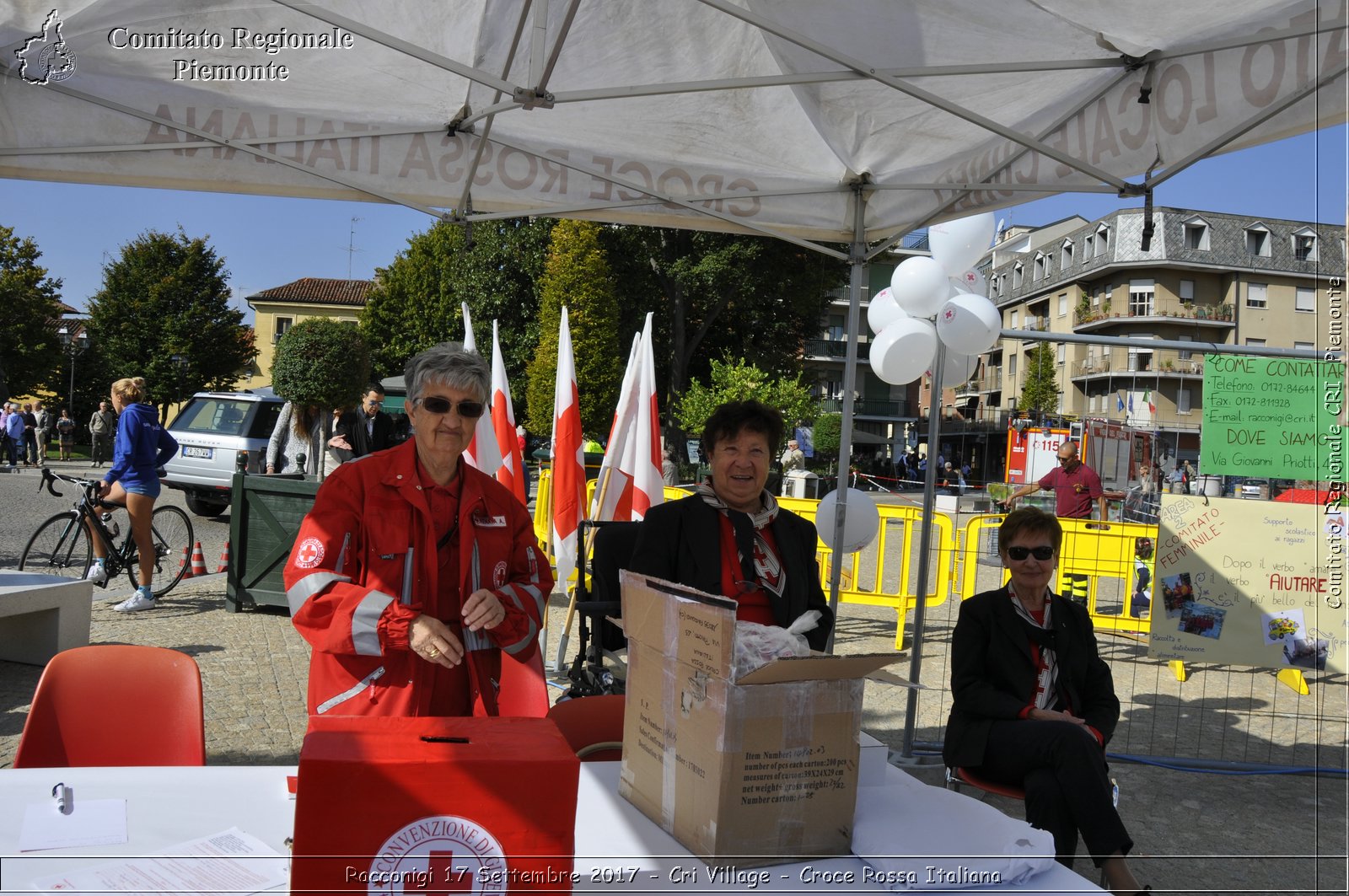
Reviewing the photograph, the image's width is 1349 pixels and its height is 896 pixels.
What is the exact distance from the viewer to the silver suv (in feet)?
46.7

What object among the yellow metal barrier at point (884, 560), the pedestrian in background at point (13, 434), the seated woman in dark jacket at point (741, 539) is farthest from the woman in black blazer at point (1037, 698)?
the pedestrian in background at point (13, 434)

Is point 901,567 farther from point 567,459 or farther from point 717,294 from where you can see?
point 717,294

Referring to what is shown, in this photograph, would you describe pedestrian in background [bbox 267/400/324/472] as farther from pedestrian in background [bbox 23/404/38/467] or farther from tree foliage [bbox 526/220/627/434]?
pedestrian in background [bbox 23/404/38/467]

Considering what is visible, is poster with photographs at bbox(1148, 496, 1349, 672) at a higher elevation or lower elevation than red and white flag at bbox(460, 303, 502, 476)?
lower

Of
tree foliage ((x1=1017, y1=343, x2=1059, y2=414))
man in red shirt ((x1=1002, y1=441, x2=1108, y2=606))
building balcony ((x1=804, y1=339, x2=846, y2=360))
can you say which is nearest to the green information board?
man in red shirt ((x1=1002, y1=441, x2=1108, y2=606))

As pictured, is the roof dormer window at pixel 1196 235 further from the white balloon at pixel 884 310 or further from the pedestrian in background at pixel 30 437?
the pedestrian in background at pixel 30 437

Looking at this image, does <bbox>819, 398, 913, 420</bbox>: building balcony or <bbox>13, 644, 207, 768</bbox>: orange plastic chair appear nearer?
<bbox>13, 644, 207, 768</bbox>: orange plastic chair

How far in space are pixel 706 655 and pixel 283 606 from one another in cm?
769

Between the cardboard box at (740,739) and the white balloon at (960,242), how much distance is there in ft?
14.0

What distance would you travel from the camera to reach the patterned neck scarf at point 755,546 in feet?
10.9

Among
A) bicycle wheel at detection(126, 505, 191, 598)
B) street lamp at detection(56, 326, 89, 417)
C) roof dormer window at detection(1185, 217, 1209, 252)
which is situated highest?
roof dormer window at detection(1185, 217, 1209, 252)

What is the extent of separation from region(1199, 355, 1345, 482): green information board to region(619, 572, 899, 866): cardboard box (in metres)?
3.95

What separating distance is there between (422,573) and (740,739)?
122 cm

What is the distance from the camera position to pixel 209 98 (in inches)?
162
